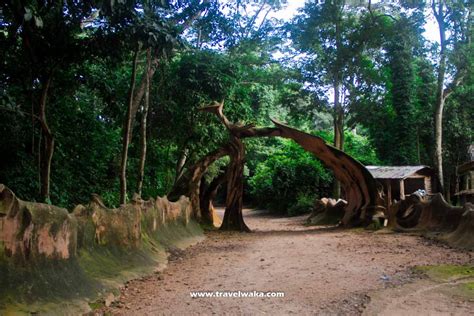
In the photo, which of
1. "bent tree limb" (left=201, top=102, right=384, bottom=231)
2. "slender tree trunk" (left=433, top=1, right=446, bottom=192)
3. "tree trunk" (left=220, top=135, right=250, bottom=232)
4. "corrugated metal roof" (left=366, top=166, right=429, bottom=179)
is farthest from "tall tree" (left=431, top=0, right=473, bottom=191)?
"tree trunk" (left=220, top=135, right=250, bottom=232)

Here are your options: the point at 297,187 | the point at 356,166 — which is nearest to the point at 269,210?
the point at 297,187

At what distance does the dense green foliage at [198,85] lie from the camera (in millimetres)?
8320

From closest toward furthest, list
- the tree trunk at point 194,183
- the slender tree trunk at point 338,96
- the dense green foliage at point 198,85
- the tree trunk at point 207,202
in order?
the dense green foliage at point 198,85, the tree trunk at point 194,183, the tree trunk at point 207,202, the slender tree trunk at point 338,96

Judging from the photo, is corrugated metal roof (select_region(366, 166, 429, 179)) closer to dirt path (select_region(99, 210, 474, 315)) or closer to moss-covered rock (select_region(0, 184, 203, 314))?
dirt path (select_region(99, 210, 474, 315))

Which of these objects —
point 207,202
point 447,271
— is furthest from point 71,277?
→ point 207,202

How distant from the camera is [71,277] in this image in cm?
456

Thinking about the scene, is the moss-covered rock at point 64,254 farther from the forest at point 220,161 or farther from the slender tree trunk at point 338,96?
the slender tree trunk at point 338,96

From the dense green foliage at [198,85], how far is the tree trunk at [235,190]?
179cm

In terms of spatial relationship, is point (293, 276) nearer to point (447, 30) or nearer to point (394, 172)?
point (394, 172)

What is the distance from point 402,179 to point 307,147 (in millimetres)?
6719

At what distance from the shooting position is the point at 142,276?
596 cm

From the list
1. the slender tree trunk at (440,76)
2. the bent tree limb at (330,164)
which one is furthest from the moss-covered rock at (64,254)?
the slender tree trunk at (440,76)

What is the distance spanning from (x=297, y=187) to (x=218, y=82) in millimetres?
A: 12146

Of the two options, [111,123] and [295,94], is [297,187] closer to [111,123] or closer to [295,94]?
[295,94]
